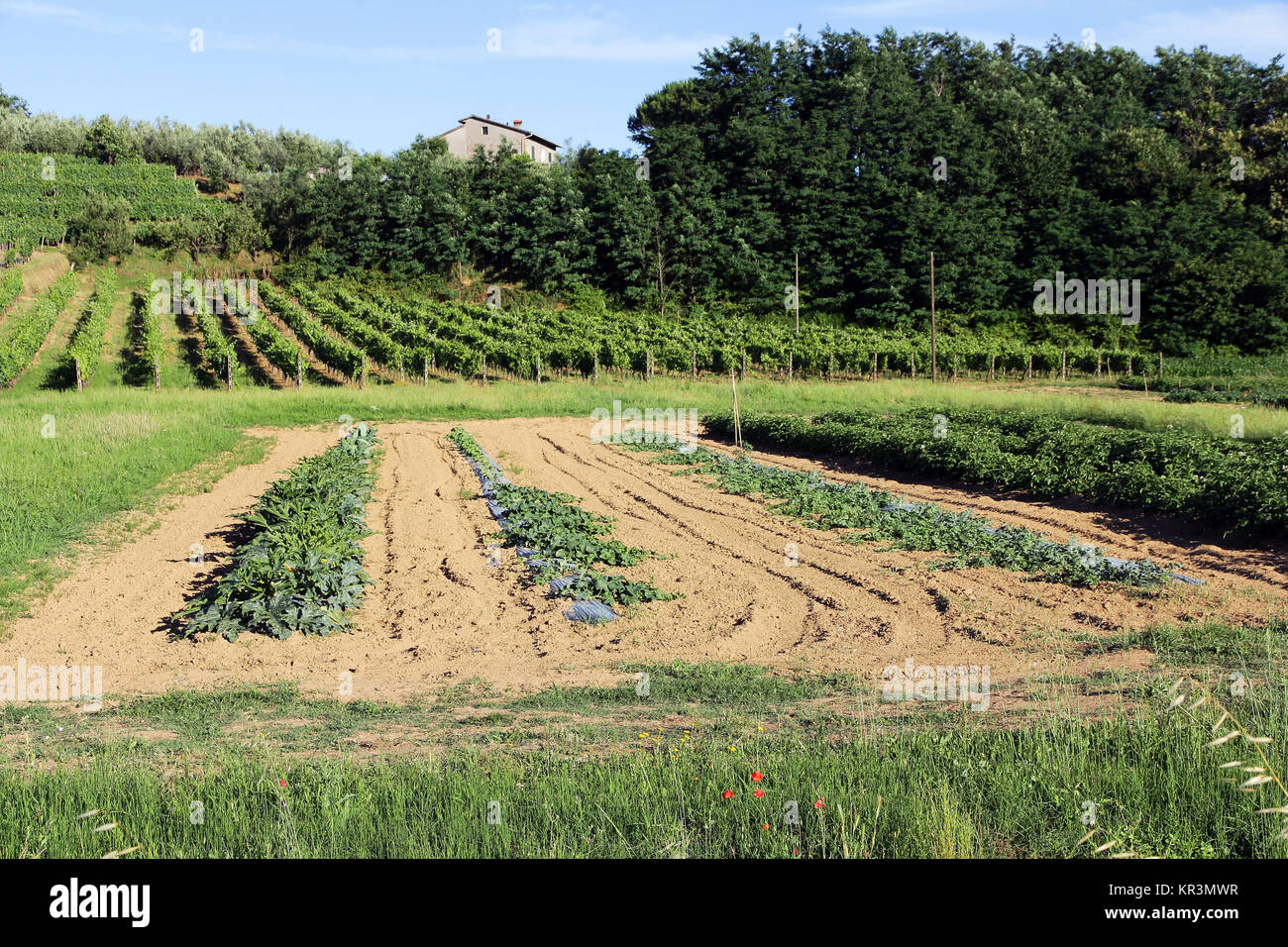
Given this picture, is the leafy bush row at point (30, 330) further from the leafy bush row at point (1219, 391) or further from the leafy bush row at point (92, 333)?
the leafy bush row at point (1219, 391)

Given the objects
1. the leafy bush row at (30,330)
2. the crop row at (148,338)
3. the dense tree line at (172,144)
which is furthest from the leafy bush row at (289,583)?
the dense tree line at (172,144)

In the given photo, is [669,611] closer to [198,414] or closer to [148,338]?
[198,414]

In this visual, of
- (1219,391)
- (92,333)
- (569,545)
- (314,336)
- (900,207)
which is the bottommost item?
(569,545)

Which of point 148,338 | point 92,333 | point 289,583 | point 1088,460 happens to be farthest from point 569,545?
point 92,333

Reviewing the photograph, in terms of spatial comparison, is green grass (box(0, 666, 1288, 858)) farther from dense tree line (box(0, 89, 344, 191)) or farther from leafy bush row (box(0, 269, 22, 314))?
dense tree line (box(0, 89, 344, 191))

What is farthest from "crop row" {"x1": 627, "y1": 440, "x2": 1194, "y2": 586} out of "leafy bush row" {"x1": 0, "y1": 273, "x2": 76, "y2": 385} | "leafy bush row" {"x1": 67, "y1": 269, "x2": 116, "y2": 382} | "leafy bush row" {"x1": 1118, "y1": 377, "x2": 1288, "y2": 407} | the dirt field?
"leafy bush row" {"x1": 0, "y1": 273, "x2": 76, "y2": 385}

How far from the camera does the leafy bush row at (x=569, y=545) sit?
33.8 feet

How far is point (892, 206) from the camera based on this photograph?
6316 cm

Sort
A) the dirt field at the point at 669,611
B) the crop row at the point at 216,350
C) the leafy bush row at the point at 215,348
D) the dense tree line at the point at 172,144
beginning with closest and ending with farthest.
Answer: the dirt field at the point at 669,611, the crop row at the point at 216,350, the leafy bush row at the point at 215,348, the dense tree line at the point at 172,144

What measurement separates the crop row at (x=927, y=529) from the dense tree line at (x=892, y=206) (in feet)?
146

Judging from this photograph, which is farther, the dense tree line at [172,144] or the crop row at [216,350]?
the dense tree line at [172,144]

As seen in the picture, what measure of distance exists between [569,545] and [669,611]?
2.57 meters

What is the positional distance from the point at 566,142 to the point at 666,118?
28.0 feet
